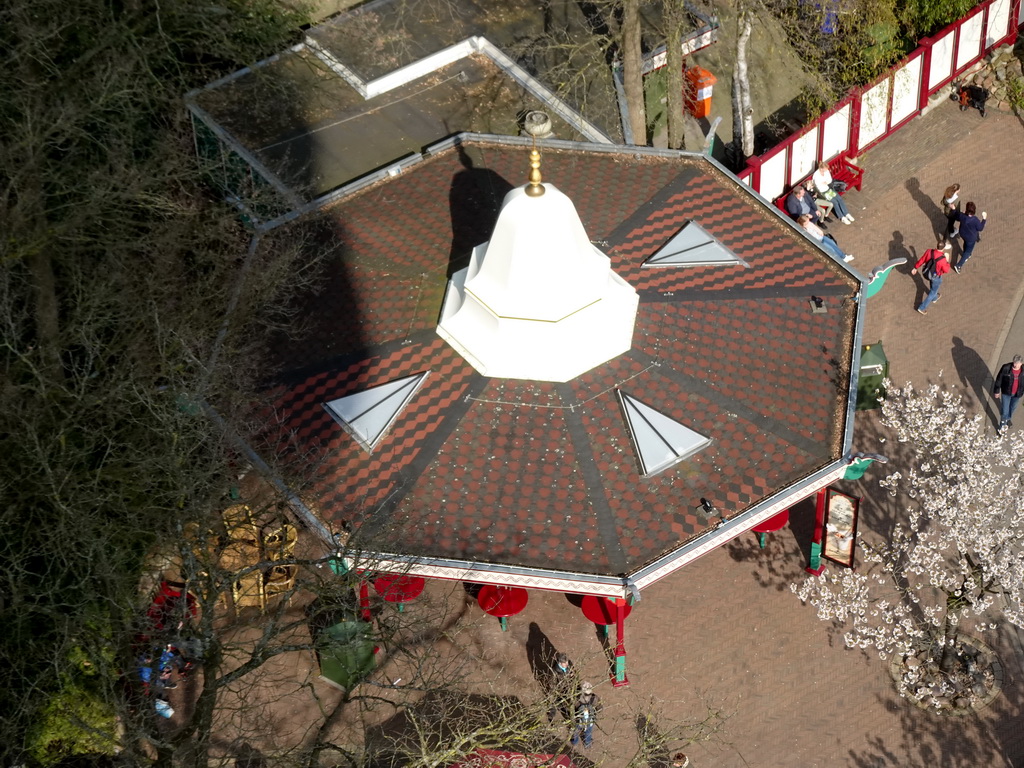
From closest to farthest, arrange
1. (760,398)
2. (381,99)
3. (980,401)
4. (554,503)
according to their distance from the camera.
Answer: (554,503) → (760,398) → (980,401) → (381,99)

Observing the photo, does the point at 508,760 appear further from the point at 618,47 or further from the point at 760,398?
the point at 618,47

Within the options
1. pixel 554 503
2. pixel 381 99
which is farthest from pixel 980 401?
pixel 381 99

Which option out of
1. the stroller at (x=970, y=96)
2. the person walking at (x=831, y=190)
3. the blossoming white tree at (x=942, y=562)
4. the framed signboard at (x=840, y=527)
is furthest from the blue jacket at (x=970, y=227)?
the framed signboard at (x=840, y=527)

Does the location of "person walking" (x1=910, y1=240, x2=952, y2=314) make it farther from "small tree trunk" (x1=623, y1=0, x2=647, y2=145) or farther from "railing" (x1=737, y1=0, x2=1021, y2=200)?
"small tree trunk" (x1=623, y1=0, x2=647, y2=145)

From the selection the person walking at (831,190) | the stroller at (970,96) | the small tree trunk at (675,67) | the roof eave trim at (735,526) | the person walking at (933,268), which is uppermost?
the stroller at (970,96)

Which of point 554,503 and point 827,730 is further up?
point 554,503

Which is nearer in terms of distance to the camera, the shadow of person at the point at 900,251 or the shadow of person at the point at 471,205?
the shadow of person at the point at 471,205

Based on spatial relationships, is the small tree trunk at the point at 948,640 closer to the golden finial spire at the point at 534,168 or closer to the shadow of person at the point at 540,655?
the shadow of person at the point at 540,655

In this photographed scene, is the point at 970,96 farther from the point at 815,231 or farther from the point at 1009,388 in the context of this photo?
the point at 1009,388
